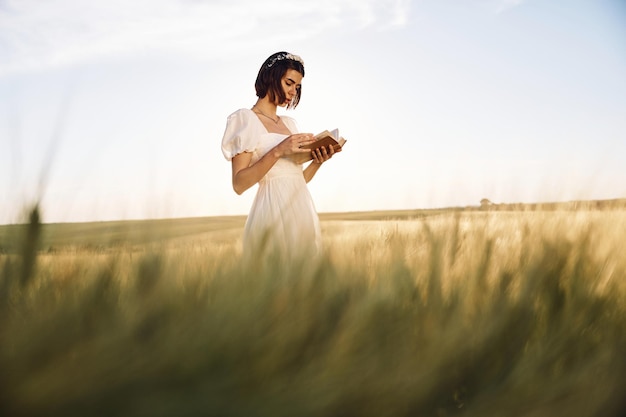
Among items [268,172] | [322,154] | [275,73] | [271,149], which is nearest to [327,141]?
[322,154]

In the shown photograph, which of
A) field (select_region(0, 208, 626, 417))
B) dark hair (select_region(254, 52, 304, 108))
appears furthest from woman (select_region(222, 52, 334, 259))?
field (select_region(0, 208, 626, 417))

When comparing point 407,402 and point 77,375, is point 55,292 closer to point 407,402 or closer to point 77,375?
point 77,375

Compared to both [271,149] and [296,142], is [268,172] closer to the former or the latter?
[271,149]

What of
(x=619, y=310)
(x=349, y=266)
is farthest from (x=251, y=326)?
(x=619, y=310)

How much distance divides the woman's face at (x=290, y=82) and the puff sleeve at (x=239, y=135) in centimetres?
20

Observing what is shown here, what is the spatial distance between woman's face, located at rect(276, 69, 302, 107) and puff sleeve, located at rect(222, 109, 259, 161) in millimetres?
197

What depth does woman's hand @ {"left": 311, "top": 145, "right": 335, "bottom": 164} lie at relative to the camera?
2430 mm

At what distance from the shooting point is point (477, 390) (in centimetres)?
81

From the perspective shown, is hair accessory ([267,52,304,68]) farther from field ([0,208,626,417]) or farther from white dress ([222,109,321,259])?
field ([0,208,626,417])

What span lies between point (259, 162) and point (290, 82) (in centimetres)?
44

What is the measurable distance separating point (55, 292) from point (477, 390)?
0.54 meters

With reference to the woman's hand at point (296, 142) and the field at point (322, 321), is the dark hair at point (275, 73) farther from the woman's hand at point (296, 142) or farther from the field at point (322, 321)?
the field at point (322, 321)

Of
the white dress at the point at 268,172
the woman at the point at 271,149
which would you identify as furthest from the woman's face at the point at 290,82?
the white dress at the point at 268,172

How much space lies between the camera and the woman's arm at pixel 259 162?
237cm
